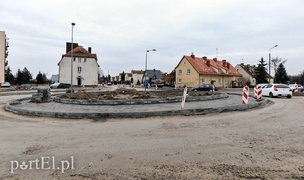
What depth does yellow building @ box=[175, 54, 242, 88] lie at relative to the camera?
59241 millimetres

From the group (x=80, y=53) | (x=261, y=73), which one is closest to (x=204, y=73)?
(x=261, y=73)

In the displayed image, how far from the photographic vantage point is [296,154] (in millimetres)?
5023

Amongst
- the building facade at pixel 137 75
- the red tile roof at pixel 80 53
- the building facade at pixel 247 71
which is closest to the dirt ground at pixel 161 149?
the red tile roof at pixel 80 53

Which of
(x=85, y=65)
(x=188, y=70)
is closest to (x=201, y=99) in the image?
(x=188, y=70)

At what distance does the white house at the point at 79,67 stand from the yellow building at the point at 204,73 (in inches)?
1014

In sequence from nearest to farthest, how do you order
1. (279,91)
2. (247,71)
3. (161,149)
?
(161,149), (279,91), (247,71)

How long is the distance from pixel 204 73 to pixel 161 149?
55.2 m

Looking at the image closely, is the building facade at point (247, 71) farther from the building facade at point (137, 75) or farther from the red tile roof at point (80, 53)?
the building facade at point (137, 75)

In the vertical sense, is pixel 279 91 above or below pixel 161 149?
above

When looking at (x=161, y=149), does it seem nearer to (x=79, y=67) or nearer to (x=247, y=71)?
(x=79, y=67)

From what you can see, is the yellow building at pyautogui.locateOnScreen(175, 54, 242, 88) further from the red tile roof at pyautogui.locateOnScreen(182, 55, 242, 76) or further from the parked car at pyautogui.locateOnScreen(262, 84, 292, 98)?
the parked car at pyautogui.locateOnScreen(262, 84, 292, 98)
